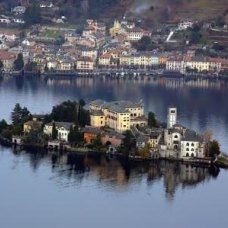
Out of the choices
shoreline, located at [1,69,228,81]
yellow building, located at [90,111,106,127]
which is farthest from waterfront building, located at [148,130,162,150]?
shoreline, located at [1,69,228,81]

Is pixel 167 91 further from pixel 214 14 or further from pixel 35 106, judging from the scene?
pixel 214 14

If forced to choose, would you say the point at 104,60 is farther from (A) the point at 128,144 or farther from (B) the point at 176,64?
(A) the point at 128,144

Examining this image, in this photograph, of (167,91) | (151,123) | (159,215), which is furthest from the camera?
(167,91)

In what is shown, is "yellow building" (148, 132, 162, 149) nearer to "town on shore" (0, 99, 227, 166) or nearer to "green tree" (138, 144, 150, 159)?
"town on shore" (0, 99, 227, 166)

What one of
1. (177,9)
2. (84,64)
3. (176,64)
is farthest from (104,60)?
(177,9)

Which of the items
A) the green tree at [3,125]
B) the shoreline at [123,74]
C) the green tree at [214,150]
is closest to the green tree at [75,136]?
the green tree at [3,125]

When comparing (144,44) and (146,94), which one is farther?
(144,44)

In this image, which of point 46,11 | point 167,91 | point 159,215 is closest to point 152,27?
point 46,11
